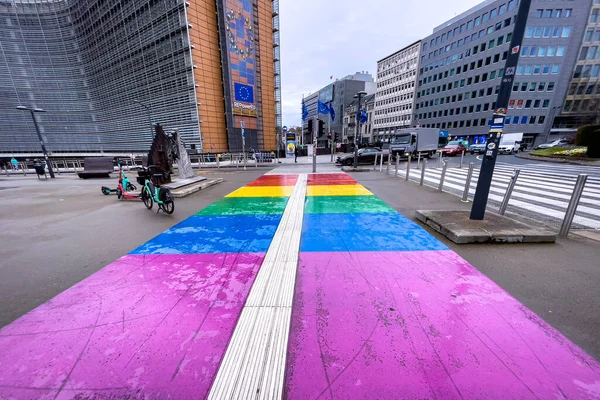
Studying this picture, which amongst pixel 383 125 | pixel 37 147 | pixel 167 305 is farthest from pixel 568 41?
pixel 37 147

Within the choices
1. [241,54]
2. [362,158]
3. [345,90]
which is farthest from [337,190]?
[345,90]

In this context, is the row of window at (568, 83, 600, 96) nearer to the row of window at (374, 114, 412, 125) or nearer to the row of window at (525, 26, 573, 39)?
the row of window at (525, 26, 573, 39)

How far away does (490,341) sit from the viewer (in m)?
2.14

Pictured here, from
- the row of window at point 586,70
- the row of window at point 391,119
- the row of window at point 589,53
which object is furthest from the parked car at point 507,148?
the row of window at point 391,119

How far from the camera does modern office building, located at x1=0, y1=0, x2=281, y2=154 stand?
3066 cm

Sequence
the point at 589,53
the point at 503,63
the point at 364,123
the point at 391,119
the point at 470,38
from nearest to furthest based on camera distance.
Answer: the point at 589,53 → the point at 503,63 → the point at 470,38 → the point at 391,119 → the point at 364,123

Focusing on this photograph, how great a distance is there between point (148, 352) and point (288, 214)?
4.22m

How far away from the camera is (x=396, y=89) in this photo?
72.5 m

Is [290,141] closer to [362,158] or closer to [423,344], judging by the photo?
[362,158]

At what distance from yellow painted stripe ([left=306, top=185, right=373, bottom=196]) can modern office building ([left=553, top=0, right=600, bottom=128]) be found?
63.4 meters

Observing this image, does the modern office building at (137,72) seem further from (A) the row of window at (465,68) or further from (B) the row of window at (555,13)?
(B) the row of window at (555,13)

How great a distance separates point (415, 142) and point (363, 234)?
79.5 feet

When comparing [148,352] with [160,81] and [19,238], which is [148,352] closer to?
[19,238]

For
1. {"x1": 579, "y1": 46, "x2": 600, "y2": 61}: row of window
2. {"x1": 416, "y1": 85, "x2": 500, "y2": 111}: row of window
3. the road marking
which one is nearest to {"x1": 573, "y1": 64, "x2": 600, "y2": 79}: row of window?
{"x1": 579, "y1": 46, "x2": 600, "y2": 61}: row of window
